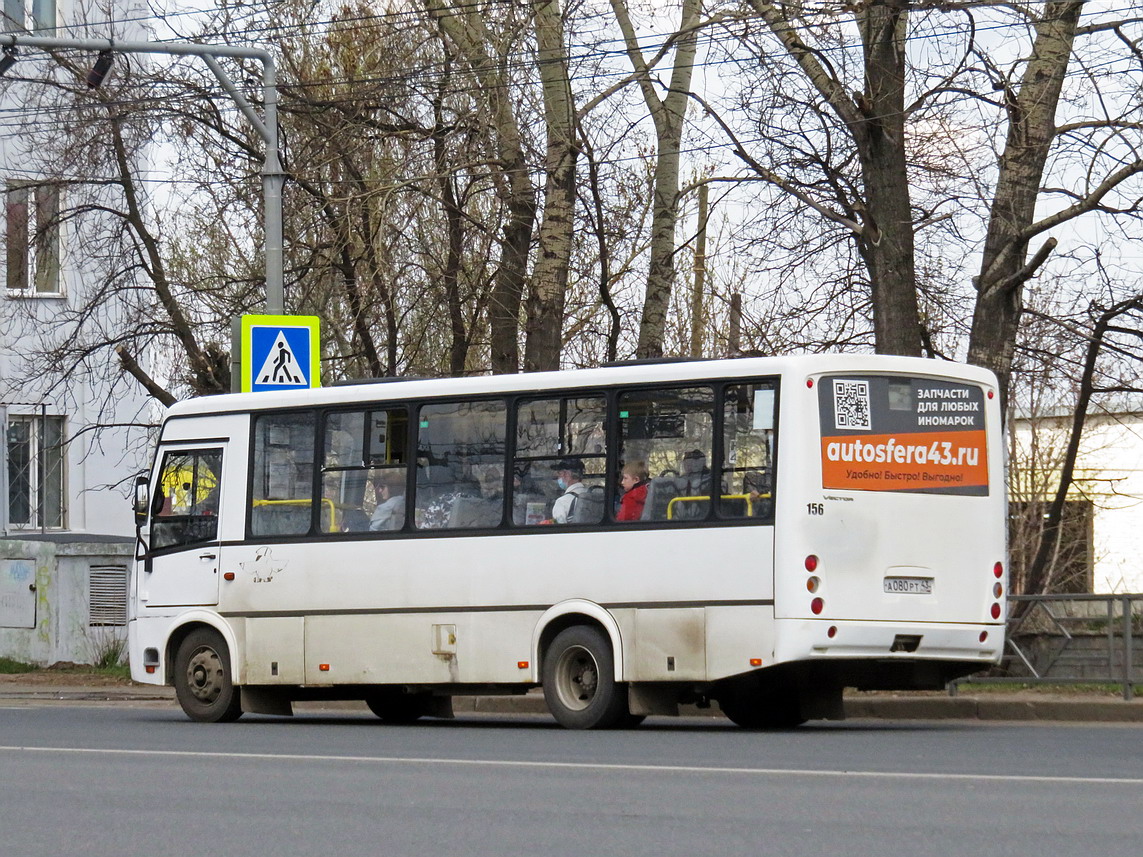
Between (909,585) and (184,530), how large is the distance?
6578 mm

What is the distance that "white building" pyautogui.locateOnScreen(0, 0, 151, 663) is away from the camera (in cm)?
2708

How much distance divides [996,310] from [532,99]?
6307mm

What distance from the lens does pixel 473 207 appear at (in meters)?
26.0

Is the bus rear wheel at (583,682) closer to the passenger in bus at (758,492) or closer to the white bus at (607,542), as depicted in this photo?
the white bus at (607,542)

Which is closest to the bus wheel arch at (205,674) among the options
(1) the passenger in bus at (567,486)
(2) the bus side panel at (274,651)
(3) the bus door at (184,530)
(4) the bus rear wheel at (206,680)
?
(4) the bus rear wheel at (206,680)

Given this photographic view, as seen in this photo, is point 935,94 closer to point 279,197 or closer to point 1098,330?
point 1098,330

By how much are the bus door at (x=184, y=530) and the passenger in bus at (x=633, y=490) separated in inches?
161

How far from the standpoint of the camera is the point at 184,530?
17641 millimetres

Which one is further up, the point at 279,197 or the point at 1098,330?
the point at 279,197

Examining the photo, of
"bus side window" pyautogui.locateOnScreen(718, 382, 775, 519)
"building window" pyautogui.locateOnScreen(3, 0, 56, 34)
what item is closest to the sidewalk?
"bus side window" pyautogui.locateOnScreen(718, 382, 775, 519)

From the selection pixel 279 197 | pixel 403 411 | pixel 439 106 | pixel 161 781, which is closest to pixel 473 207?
pixel 439 106

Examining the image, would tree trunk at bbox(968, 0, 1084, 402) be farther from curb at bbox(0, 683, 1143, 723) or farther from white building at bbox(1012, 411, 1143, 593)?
white building at bbox(1012, 411, 1143, 593)

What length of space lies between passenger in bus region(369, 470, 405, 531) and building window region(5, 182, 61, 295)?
10823 millimetres

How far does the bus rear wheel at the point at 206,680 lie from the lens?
17031 millimetres
